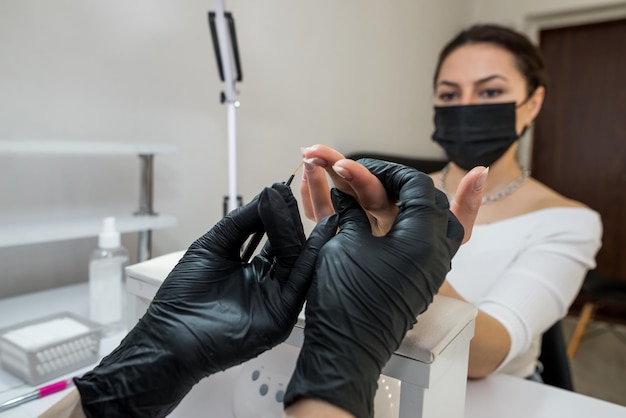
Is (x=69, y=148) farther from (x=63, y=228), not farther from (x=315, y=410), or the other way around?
(x=315, y=410)

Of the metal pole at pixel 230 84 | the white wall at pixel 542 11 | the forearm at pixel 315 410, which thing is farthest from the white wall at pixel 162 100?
the white wall at pixel 542 11

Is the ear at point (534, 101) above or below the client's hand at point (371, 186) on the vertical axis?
above

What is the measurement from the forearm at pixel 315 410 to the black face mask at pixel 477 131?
0.95 metres

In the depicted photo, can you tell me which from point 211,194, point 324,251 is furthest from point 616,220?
point 324,251

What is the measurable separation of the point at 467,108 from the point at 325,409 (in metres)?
0.97

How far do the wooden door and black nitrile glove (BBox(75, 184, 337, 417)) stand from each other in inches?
103

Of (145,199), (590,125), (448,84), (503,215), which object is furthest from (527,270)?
(590,125)

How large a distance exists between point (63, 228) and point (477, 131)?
932 millimetres

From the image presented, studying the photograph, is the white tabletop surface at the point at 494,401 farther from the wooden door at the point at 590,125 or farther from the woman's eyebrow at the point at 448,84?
the wooden door at the point at 590,125

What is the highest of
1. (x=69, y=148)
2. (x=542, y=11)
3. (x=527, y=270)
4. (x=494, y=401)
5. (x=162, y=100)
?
(x=542, y=11)

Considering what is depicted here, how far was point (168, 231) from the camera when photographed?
3.67 ft

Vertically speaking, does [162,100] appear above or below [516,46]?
below

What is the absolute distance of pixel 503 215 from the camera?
106 centimetres

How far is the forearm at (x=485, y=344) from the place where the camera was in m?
0.65
